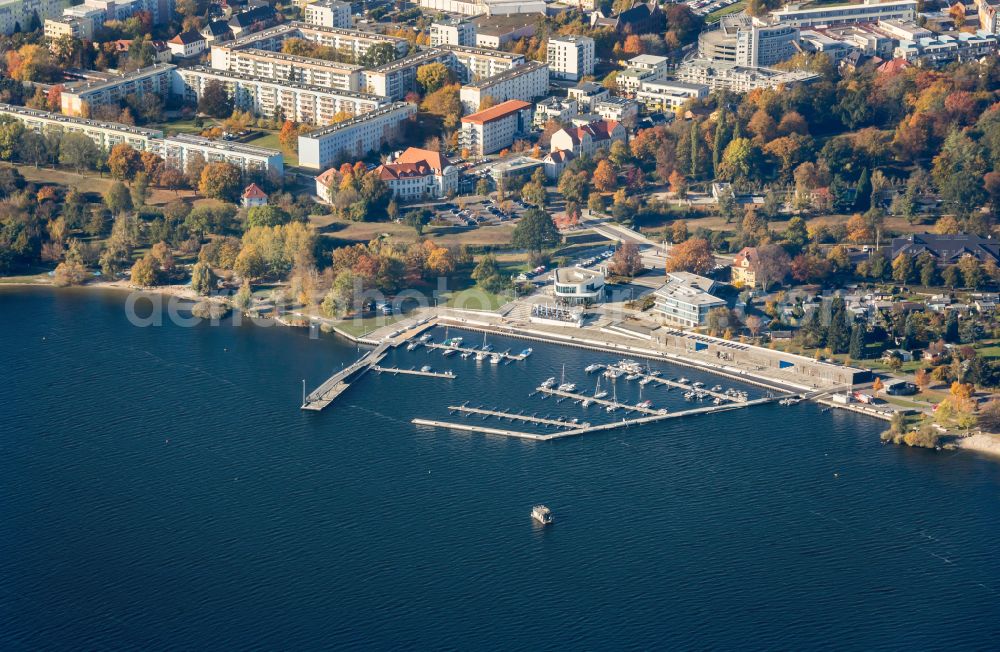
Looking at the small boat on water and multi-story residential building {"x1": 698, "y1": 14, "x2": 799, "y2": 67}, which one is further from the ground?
multi-story residential building {"x1": 698, "y1": 14, "x2": 799, "y2": 67}

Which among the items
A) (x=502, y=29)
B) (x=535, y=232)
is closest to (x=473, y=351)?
(x=535, y=232)

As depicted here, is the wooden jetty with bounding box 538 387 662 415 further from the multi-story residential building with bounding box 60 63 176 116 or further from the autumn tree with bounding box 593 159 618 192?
the multi-story residential building with bounding box 60 63 176 116

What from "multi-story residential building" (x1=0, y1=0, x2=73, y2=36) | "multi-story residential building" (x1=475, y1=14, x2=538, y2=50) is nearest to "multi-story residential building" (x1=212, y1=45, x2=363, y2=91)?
"multi-story residential building" (x1=475, y1=14, x2=538, y2=50)

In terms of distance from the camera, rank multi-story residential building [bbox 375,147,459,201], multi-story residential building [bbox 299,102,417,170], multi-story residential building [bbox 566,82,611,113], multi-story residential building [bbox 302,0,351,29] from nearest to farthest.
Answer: multi-story residential building [bbox 375,147,459,201] → multi-story residential building [bbox 299,102,417,170] → multi-story residential building [bbox 566,82,611,113] → multi-story residential building [bbox 302,0,351,29]

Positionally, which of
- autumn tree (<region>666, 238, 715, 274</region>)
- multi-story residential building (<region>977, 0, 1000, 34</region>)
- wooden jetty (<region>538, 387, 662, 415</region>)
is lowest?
wooden jetty (<region>538, 387, 662, 415</region>)

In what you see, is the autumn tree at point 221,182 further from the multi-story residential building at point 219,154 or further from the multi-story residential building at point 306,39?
the multi-story residential building at point 306,39

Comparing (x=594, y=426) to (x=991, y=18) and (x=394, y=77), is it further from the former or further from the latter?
(x=991, y=18)

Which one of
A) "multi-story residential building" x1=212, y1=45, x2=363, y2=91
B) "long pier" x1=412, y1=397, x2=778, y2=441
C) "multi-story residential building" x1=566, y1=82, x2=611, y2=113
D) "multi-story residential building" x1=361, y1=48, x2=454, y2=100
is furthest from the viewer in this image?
"multi-story residential building" x1=212, y1=45, x2=363, y2=91
